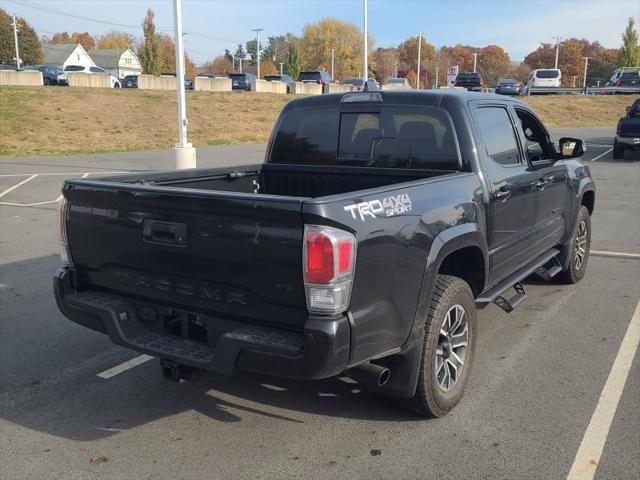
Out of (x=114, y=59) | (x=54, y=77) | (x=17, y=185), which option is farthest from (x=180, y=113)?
(x=114, y=59)

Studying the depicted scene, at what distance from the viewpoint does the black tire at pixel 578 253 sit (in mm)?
6219

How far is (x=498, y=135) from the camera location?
4637 mm

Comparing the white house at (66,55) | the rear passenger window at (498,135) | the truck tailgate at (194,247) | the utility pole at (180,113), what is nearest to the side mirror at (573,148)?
the rear passenger window at (498,135)

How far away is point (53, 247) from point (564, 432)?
22.2 feet

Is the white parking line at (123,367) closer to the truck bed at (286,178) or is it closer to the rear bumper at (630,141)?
the truck bed at (286,178)

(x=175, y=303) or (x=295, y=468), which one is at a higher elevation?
(x=175, y=303)

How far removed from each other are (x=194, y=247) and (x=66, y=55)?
112 metres

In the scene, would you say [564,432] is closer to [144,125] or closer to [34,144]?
[34,144]

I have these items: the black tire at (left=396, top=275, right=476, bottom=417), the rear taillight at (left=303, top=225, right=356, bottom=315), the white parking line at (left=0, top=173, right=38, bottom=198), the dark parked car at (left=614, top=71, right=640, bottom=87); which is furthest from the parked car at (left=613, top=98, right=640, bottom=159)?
the dark parked car at (left=614, top=71, right=640, bottom=87)

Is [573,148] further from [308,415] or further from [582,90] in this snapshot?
[582,90]

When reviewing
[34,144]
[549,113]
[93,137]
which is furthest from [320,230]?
[549,113]

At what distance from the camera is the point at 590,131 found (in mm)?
32250

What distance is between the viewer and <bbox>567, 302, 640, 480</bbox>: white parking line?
316 cm

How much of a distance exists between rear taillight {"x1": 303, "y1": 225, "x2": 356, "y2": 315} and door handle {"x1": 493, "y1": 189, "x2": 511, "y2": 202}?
1.81 m
